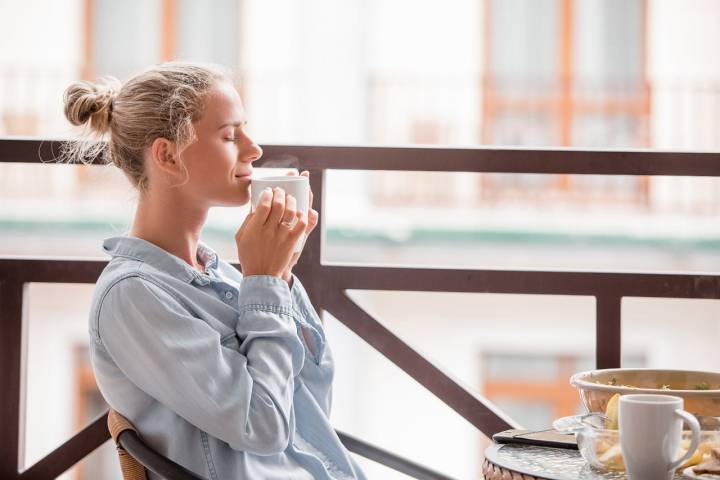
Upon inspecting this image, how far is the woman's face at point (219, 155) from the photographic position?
1.25 m

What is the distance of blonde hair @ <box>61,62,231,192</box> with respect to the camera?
1236mm

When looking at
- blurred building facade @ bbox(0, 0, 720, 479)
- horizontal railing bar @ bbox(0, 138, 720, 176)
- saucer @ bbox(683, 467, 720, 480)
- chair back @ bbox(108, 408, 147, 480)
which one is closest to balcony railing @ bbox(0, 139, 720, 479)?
horizontal railing bar @ bbox(0, 138, 720, 176)

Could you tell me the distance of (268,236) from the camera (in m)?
1.19

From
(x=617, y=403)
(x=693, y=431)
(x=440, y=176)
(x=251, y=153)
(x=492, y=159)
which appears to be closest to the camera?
(x=693, y=431)

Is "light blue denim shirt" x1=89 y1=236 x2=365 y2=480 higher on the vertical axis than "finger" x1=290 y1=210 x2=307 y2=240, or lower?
lower

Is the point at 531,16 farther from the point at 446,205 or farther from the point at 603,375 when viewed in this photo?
the point at 603,375

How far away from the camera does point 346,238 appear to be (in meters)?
5.54

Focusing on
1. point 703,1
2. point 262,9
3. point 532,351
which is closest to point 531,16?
point 703,1

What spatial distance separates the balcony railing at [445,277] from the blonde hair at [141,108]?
0.24 metres

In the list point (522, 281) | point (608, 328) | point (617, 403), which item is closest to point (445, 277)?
point (522, 281)

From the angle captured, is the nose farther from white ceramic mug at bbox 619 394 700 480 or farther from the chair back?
white ceramic mug at bbox 619 394 700 480

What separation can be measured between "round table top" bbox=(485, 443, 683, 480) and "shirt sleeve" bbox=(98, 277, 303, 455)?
250 mm

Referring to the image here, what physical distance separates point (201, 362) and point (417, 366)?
0.49m

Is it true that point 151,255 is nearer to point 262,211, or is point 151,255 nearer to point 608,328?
point 262,211
